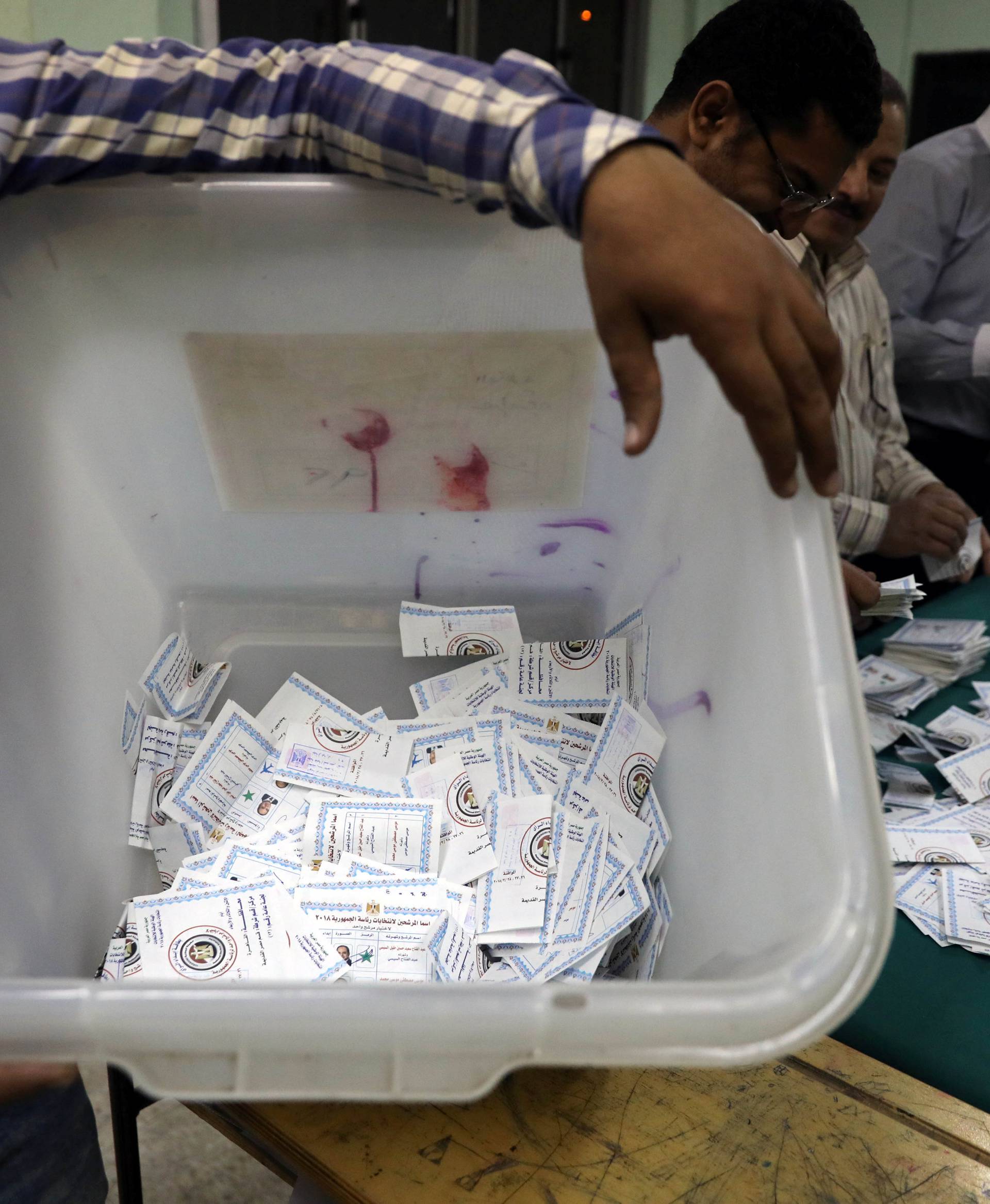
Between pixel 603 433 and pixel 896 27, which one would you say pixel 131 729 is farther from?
pixel 896 27

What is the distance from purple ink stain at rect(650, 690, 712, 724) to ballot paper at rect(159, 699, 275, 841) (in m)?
0.37

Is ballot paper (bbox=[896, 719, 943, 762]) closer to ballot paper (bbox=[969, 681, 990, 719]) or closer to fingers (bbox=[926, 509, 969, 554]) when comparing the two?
ballot paper (bbox=[969, 681, 990, 719])

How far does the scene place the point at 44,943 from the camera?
28.3 inches

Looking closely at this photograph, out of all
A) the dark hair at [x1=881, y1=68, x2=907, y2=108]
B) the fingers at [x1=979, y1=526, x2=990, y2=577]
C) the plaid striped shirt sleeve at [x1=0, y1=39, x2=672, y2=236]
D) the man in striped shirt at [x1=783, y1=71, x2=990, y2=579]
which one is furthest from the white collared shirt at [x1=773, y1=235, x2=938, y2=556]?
the plaid striped shirt sleeve at [x1=0, y1=39, x2=672, y2=236]

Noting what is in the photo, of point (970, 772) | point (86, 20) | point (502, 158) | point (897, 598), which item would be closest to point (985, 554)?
point (897, 598)

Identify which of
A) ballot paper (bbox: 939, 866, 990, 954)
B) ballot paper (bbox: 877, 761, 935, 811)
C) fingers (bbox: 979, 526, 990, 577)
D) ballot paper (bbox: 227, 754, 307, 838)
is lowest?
fingers (bbox: 979, 526, 990, 577)

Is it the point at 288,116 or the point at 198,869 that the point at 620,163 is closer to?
the point at 288,116

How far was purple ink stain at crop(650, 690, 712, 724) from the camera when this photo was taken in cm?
78

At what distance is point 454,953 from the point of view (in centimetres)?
75

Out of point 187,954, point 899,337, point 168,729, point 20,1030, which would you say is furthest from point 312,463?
point 899,337

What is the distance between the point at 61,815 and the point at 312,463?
1.22ft

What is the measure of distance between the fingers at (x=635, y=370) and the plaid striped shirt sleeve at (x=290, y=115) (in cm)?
9

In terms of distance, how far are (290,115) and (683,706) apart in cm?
55

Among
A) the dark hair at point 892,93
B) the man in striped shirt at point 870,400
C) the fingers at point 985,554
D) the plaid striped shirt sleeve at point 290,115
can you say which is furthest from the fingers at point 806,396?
the dark hair at point 892,93
